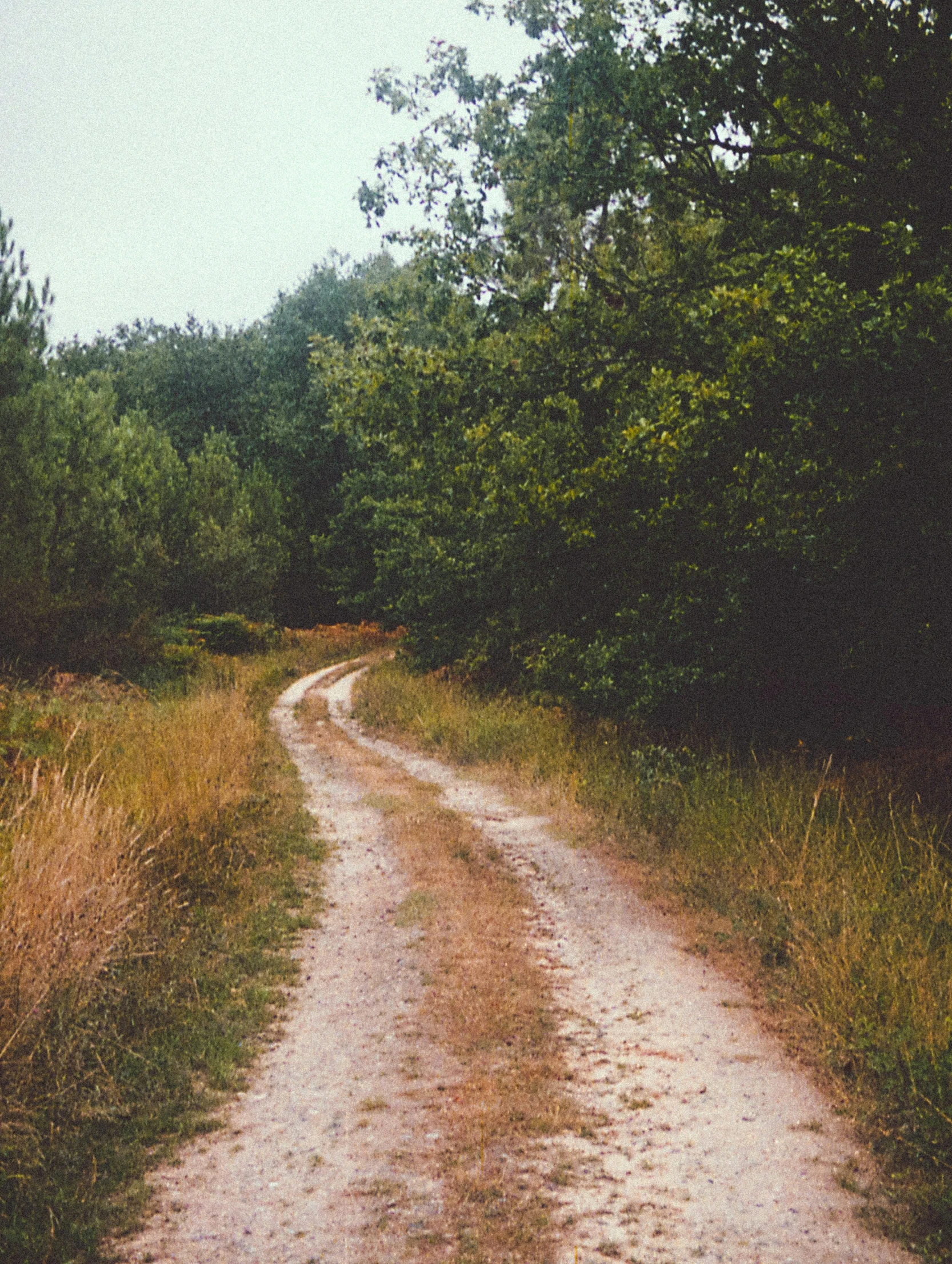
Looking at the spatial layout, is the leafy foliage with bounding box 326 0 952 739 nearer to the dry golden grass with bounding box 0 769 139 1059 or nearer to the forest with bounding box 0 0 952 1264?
the forest with bounding box 0 0 952 1264

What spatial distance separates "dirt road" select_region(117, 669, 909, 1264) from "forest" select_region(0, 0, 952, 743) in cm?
412

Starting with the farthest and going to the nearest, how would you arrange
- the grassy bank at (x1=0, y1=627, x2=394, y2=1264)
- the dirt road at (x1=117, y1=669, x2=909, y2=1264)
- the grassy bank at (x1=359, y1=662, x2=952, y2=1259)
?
the grassy bank at (x1=359, y1=662, x2=952, y2=1259)
the grassy bank at (x1=0, y1=627, x2=394, y2=1264)
the dirt road at (x1=117, y1=669, x2=909, y2=1264)

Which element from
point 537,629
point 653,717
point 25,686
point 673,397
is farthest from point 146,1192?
point 537,629

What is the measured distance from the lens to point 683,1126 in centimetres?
426

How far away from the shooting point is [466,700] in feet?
61.5

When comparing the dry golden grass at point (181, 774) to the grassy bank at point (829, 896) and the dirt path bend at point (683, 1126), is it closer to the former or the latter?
the dirt path bend at point (683, 1126)

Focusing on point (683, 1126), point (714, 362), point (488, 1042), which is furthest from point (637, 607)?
point (683, 1126)

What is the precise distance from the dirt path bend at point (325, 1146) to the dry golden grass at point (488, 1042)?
0.47 ft

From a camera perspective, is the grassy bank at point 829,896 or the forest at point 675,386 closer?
the grassy bank at point 829,896

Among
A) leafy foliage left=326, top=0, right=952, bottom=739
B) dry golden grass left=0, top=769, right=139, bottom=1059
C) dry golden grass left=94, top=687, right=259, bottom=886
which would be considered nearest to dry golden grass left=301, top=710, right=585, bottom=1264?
dry golden grass left=94, top=687, right=259, bottom=886

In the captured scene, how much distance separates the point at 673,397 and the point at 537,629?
9775 mm

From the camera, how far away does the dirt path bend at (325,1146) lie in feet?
11.3

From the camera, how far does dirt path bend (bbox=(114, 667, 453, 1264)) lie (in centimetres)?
A: 343

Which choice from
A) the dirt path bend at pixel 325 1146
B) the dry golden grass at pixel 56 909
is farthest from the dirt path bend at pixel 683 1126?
the dry golden grass at pixel 56 909
